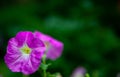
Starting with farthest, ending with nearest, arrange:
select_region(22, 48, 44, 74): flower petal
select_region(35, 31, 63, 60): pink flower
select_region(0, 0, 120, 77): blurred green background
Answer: select_region(0, 0, 120, 77): blurred green background, select_region(35, 31, 63, 60): pink flower, select_region(22, 48, 44, 74): flower petal

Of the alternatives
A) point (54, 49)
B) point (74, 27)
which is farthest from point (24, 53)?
point (74, 27)

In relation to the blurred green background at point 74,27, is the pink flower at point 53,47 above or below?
above

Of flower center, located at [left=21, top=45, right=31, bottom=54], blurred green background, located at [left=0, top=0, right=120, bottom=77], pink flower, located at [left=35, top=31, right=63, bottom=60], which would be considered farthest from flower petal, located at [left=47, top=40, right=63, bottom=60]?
blurred green background, located at [left=0, top=0, right=120, bottom=77]

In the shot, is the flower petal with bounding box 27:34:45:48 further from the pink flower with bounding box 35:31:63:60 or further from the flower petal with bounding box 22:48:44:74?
the pink flower with bounding box 35:31:63:60

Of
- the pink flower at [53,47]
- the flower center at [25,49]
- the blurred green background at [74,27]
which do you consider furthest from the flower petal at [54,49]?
the blurred green background at [74,27]

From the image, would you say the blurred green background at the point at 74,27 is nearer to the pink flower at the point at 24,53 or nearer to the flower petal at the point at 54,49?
the flower petal at the point at 54,49

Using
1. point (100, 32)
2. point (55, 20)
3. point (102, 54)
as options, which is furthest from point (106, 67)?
point (55, 20)

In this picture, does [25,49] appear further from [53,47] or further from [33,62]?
[53,47]
